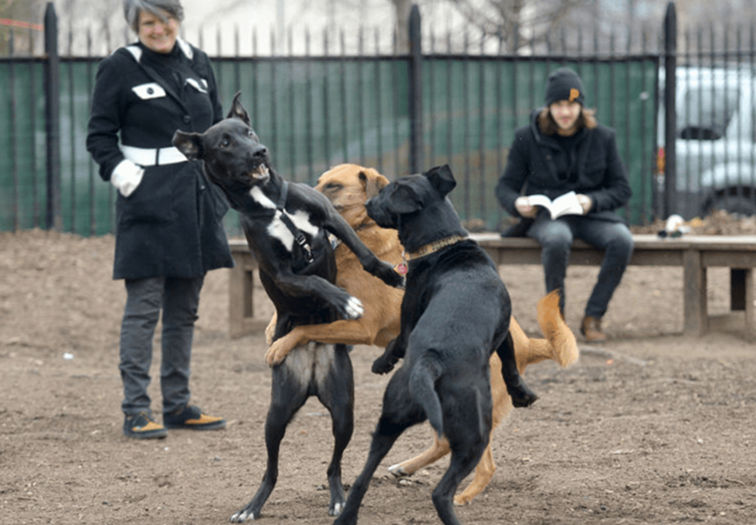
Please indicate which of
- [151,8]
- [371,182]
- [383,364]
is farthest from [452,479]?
[151,8]

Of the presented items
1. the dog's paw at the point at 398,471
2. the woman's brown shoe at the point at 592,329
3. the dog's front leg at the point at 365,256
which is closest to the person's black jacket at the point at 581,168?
the woman's brown shoe at the point at 592,329

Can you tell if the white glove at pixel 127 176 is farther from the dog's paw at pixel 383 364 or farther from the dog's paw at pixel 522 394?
the dog's paw at pixel 522 394

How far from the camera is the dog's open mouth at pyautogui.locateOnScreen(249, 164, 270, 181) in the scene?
3482 millimetres

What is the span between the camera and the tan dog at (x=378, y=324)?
370cm

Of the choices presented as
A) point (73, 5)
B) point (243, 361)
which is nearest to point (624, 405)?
point (243, 361)

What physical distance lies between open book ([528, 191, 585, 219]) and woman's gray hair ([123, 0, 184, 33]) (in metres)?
3.53

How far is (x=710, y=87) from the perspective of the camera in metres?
11.6

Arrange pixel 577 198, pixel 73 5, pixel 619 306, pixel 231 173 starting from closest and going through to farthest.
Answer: pixel 231 173
pixel 577 198
pixel 619 306
pixel 73 5

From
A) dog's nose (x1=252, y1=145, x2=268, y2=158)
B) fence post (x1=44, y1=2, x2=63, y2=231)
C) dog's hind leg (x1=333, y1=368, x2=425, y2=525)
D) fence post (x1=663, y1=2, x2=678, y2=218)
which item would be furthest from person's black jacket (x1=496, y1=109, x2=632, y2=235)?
fence post (x1=44, y1=2, x2=63, y2=231)

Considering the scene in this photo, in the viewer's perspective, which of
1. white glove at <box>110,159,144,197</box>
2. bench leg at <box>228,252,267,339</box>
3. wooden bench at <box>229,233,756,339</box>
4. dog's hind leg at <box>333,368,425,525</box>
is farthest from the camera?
bench leg at <box>228,252,267,339</box>

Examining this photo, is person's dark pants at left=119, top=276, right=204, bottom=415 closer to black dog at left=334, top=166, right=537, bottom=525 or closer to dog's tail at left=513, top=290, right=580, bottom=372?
black dog at left=334, top=166, right=537, bottom=525

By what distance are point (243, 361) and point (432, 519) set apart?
13.6 ft

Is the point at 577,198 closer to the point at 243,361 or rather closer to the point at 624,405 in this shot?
the point at 624,405

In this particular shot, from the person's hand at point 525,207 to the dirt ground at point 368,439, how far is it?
114cm
